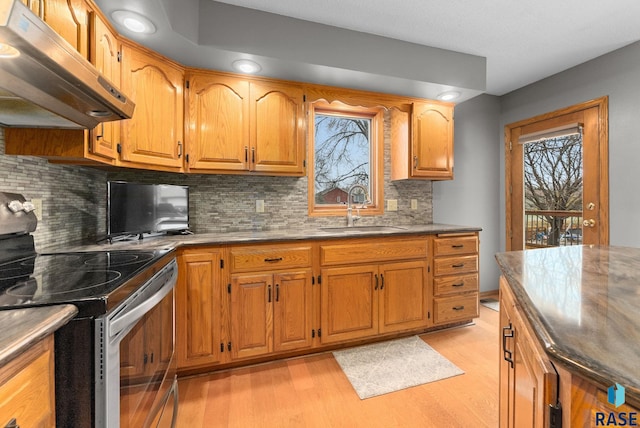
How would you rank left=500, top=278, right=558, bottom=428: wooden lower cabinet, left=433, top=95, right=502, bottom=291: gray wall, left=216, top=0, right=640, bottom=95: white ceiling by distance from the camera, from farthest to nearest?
left=433, top=95, right=502, bottom=291: gray wall → left=216, top=0, right=640, bottom=95: white ceiling → left=500, top=278, right=558, bottom=428: wooden lower cabinet

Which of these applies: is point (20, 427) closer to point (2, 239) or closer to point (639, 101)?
point (2, 239)

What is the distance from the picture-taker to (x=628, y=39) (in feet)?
8.08

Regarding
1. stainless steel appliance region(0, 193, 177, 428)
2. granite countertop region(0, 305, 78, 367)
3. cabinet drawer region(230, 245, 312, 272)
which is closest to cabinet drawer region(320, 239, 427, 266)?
cabinet drawer region(230, 245, 312, 272)

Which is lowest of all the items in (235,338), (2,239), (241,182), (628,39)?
(235,338)

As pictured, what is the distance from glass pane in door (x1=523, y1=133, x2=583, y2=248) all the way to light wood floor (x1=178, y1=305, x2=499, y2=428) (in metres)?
1.86

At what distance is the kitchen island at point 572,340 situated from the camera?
18.1 inches

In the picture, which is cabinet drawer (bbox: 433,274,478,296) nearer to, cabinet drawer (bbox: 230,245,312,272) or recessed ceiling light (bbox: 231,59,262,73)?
cabinet drawer (bbox: 230,245,312,272)

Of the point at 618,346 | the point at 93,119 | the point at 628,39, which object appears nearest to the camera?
the point at 618,346

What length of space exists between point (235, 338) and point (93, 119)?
155cm

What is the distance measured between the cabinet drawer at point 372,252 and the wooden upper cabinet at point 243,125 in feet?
2.40

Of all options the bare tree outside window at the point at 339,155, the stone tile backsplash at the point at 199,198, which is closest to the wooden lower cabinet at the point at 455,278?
the stone tile backsplash at the point at 199,198

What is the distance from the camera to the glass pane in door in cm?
303

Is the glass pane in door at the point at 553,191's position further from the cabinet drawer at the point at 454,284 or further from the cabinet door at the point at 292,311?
the cabinet door at the point at 292,311

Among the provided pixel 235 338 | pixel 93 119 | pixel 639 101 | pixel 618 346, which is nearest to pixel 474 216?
pixel 639 101
